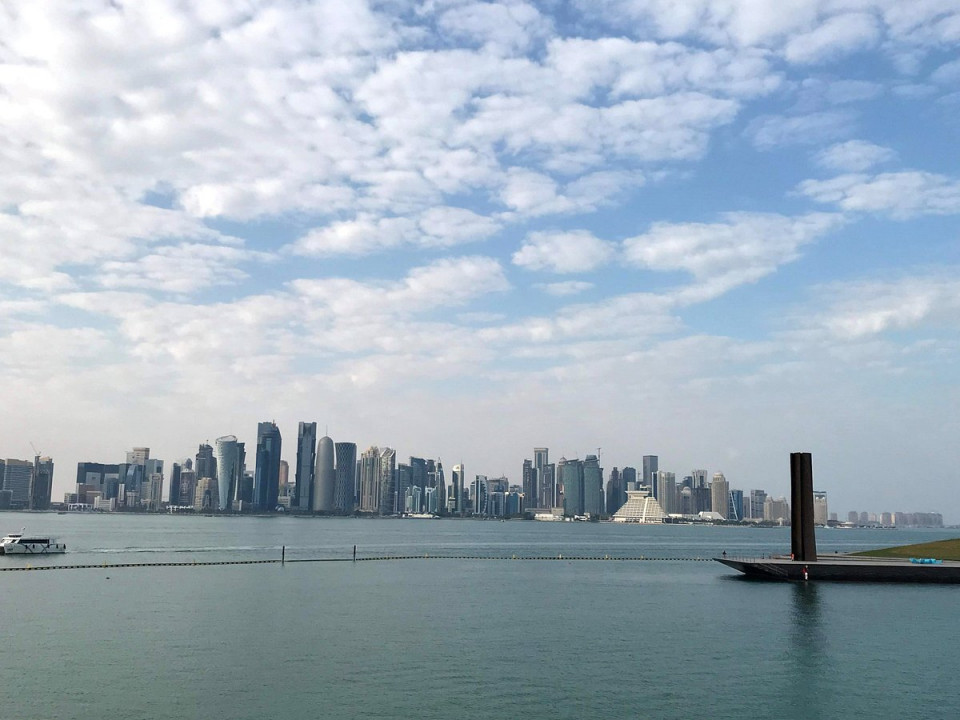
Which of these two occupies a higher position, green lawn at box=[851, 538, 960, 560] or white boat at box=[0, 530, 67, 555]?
green lawn at box=[851, 538, 960, 560]

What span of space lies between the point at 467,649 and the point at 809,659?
2704 cm

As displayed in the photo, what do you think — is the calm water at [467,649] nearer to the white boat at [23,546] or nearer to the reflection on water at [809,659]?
A: the reflection on water at [809,659]

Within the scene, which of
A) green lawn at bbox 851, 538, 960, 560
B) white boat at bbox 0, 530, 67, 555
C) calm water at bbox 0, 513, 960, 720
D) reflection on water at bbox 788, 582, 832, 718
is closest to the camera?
calm water at bbox 0, 513, 960, 720

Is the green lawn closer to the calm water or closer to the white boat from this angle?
the calm water

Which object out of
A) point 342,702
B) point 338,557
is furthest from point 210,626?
point 338,557

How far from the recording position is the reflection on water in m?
55.0

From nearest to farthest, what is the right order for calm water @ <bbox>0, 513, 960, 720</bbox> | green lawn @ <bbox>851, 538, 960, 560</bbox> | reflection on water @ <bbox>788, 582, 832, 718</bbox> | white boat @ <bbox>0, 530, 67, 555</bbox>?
calm water @ <bbox>0, 513, 960, 720</bbox>
reflection on water @ <bbox>788, 582, 832, 718</bbox>
green lawn @ <bbox>851, 538, 960, 560</bbox>
white boat @ <bbox>0, 530, 67, 555</bbox>

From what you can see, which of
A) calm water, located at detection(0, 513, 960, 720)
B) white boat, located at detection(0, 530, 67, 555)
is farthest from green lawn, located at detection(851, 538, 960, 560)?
white boat, located at detection(0, 530, 67, 555)

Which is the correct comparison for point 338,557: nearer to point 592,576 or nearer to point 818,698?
point 592,576

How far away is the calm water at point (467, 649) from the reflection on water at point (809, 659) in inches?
9.5

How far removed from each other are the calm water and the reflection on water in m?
0.24

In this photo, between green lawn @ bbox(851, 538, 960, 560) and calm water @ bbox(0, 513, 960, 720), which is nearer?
calm water @ bbox(0, 513, 960, 720)

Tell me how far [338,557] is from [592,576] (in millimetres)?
58241

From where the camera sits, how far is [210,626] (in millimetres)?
79062
